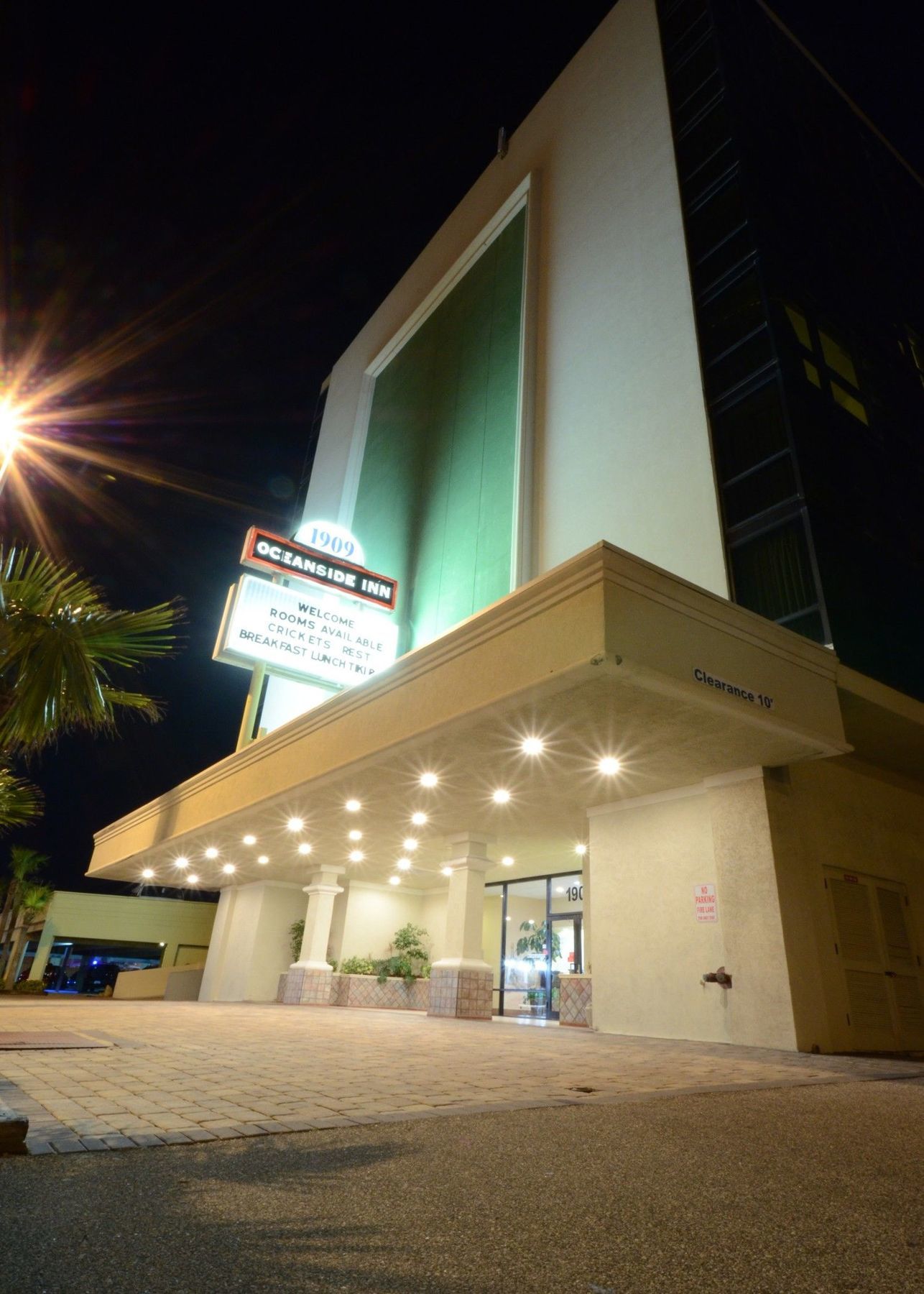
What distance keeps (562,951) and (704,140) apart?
21.8 m

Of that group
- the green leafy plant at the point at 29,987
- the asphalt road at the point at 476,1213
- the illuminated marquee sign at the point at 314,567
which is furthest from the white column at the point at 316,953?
the green leafy plant at the point at 29,987

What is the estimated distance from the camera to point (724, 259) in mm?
15422

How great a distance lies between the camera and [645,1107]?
4.48 metres

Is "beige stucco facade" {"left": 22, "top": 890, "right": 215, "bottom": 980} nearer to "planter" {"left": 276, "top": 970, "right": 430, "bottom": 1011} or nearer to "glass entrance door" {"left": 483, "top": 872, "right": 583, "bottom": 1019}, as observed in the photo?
"glass entrance door" {"left": 483, "top": 872, "right": 583, "bottom": 1019}

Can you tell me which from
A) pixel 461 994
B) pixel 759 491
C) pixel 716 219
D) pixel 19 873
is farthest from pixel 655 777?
pixel 19 873

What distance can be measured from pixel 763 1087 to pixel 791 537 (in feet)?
29.2

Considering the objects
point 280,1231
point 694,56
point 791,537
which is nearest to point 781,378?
point 791,537

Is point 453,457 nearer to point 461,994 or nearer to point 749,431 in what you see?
point 749,431

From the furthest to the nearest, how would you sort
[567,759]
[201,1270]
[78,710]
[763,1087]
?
[567,759]
[763,1087]
[78,710]
[201,1270]

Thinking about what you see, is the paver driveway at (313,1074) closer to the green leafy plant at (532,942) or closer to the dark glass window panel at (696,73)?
the green leafy plant at (532,942)

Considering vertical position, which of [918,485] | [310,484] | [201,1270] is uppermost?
[310,484]

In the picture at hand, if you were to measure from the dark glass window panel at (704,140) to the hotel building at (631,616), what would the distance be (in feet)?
0.47

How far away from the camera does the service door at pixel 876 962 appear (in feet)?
35.6

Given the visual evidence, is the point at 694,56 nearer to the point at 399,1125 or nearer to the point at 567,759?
the point at 567,759
